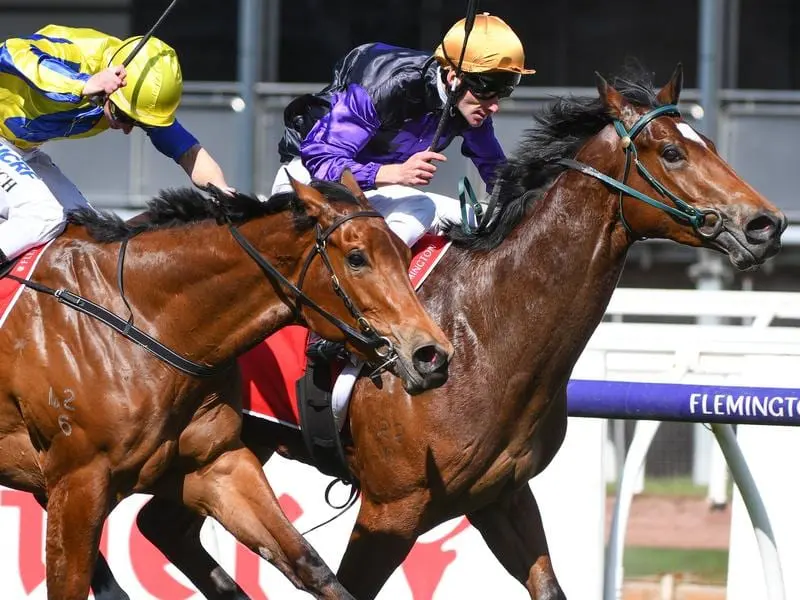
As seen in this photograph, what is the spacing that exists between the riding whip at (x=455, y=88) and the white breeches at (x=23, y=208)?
1114 millimetres

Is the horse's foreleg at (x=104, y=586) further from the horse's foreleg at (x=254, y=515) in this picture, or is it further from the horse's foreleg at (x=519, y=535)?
the horse's foreleg at (x=519, y=535)

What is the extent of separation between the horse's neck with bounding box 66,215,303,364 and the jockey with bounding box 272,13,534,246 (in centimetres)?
42

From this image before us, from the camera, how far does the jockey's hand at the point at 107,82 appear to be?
13.3ft

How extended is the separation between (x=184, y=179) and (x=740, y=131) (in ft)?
13.0

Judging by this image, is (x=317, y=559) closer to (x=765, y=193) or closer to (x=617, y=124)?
(x=617, y=124)

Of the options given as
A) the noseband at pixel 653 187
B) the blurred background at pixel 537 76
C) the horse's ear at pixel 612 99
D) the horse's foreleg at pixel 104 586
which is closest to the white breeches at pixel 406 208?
the noseband at pixel 653 187

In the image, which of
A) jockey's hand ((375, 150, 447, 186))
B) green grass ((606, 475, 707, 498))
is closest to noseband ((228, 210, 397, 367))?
jockey's hand ((375, 150, 447, 186))

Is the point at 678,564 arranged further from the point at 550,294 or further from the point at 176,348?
the point at 176,348

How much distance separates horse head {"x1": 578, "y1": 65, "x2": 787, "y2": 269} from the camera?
12.5ft

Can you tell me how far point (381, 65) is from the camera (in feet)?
14.4

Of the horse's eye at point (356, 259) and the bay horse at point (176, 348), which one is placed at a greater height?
the horse's eye at point (356, 259)

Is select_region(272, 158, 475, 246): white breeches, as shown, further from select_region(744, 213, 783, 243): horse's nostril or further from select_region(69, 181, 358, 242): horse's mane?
select_region(744, 213, 783, 243): horse's nostril

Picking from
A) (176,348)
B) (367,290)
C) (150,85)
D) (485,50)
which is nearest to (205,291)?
(176,348)

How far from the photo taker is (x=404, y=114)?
4383mm
